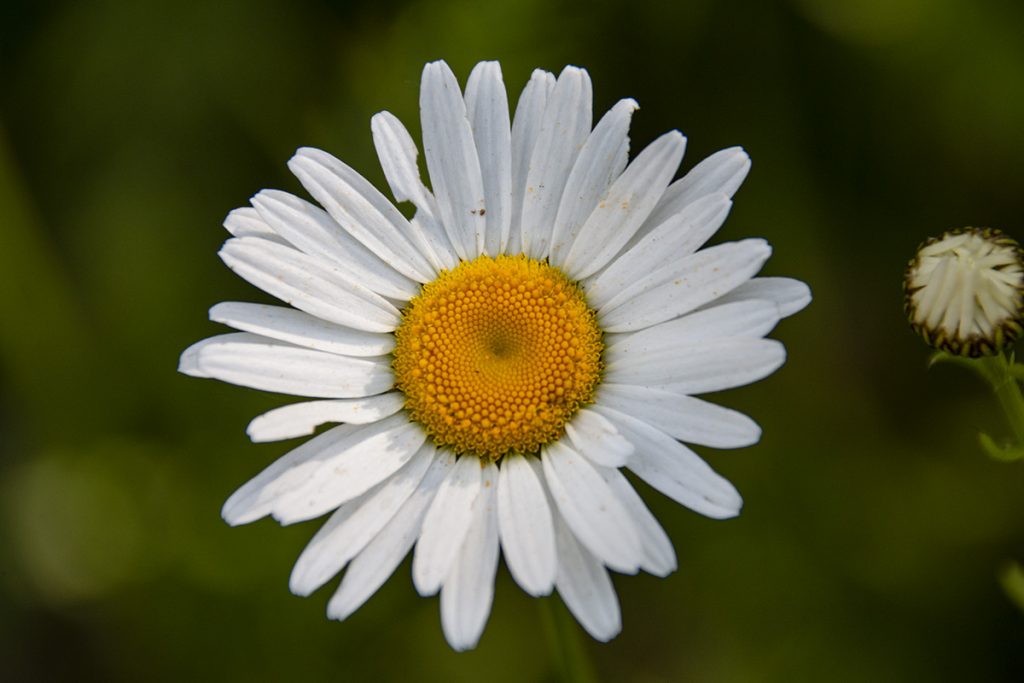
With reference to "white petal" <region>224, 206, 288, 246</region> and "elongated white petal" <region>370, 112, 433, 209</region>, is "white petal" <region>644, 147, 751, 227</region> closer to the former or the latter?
"elongated white petal" <region>370, 112, 433, 209</region>

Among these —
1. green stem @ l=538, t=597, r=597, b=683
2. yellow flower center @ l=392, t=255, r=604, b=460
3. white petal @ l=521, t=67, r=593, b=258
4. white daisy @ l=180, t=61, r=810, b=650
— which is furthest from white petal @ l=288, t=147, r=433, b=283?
green stem @ l=538, t=597, r=597, b=683

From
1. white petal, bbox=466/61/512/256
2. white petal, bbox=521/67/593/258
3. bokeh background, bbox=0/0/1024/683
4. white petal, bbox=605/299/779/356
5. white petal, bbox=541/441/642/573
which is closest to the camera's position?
white petal, bbox=541/441/642/573

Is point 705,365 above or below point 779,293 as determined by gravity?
below

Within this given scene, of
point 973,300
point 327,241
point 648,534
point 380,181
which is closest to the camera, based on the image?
point 648,534

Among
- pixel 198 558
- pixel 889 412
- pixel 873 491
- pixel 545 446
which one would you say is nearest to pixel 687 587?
pixel 873 491

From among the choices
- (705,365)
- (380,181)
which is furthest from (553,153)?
(380,181)

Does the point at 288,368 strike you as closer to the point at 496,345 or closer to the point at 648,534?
the point at 496,345
